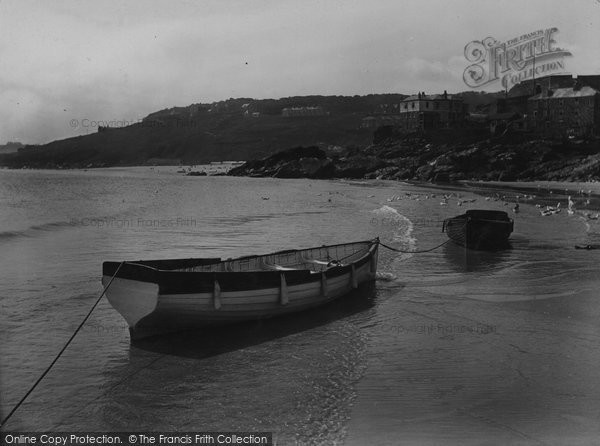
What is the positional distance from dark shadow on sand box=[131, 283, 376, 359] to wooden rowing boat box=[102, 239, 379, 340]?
22cm

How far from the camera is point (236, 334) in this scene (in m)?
17.4

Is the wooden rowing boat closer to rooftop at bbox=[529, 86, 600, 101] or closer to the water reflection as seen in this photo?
the water reflection

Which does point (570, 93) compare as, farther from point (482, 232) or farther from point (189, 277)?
point (189, 277)

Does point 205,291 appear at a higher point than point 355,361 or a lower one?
higher

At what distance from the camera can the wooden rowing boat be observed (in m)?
16.2

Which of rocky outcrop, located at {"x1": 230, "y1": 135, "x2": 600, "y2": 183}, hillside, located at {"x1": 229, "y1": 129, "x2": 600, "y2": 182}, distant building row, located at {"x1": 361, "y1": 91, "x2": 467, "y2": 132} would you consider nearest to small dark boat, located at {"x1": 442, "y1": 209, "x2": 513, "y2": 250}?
hillside, located at {"x1": 229, "y1": 129, "x2": 600, "y2": 182}

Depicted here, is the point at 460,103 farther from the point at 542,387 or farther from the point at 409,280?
the point at 542,387

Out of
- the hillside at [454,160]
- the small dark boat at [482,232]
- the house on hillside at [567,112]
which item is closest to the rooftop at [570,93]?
the house on hillside at [567,112]

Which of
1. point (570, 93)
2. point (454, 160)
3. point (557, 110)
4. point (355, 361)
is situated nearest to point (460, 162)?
point (454, 160)

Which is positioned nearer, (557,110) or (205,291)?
(205,291)

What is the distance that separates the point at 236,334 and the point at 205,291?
1.62m

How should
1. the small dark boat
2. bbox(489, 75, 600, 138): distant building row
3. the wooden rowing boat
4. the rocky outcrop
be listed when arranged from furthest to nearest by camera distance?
bbox(489, 75, 600, 138): distant building row, the rocky outcrop, the small dark boat, the wooden rowing boat

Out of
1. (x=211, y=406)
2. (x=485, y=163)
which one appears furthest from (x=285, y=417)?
(x=485, y=163)

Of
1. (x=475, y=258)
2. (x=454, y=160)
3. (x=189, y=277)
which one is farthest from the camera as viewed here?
(x=454, y=160)
